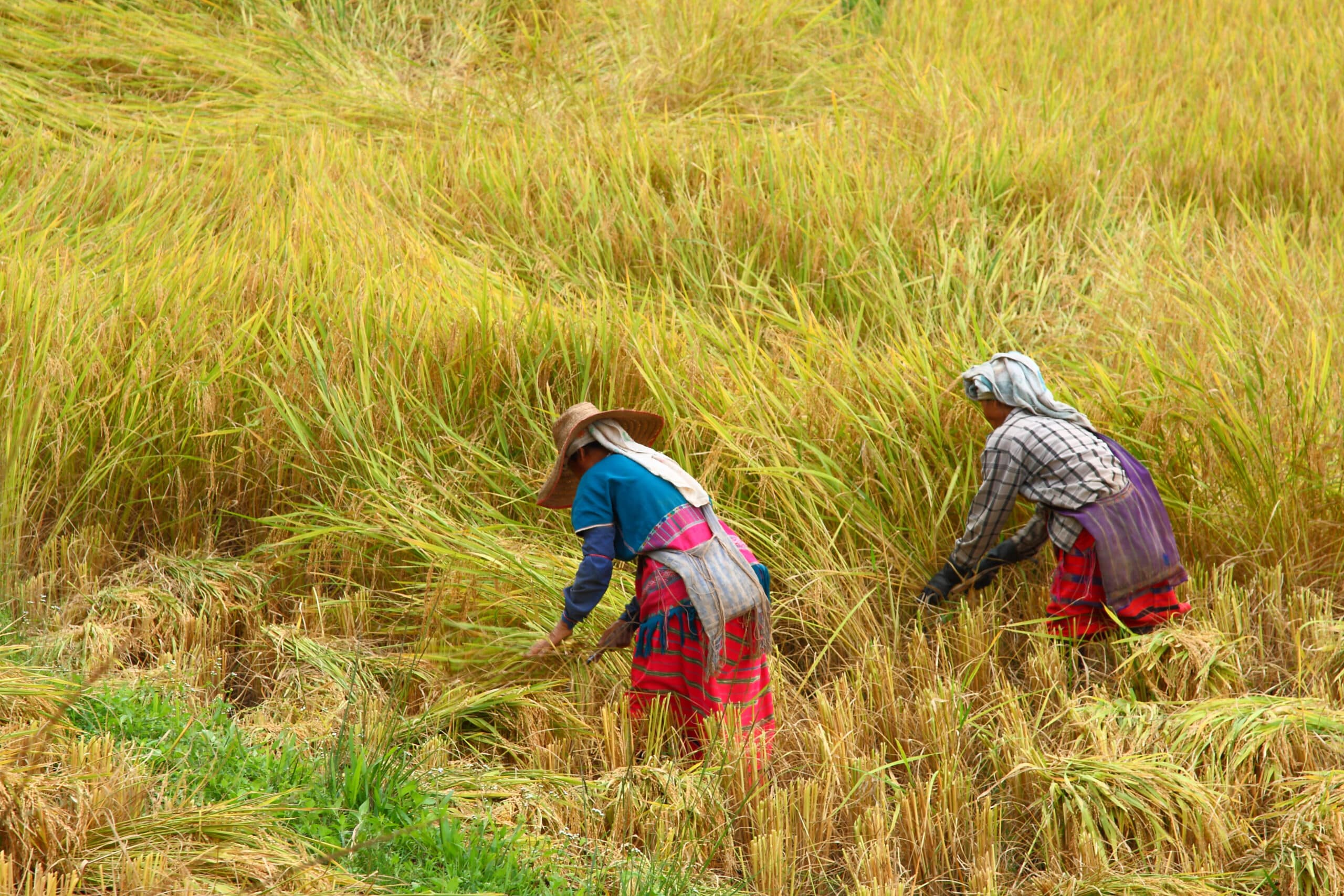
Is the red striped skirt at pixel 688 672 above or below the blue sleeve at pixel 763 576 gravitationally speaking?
below

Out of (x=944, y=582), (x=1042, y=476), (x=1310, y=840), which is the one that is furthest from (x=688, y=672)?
(x=1310, y=840)

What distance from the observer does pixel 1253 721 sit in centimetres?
292

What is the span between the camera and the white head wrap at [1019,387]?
10.8 ft

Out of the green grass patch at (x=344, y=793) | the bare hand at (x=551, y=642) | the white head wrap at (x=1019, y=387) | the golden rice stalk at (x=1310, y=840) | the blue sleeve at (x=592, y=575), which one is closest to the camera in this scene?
the green grass patch at (x=344, y=793)

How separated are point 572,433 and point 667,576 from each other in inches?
17.8

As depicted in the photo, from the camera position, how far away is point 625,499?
300cm

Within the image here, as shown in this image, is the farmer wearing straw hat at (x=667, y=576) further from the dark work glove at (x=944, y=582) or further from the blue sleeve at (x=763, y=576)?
the dark work glove at (x=944, y=582)

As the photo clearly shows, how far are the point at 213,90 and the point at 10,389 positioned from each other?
3147mm

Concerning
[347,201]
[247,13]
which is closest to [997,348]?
[347,201]

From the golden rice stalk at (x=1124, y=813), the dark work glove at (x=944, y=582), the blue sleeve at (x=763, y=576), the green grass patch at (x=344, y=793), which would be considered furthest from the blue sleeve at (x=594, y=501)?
the golden rice stalk at (x=1124, y=813)

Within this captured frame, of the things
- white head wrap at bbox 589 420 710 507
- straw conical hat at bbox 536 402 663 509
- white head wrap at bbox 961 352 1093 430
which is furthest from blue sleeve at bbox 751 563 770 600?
white head wrap at bbox 961 352 1093 430

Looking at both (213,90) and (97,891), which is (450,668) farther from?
(213,90)

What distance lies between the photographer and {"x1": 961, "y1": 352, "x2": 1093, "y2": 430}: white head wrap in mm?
3295

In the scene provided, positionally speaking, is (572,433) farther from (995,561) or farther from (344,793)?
(995,561)
